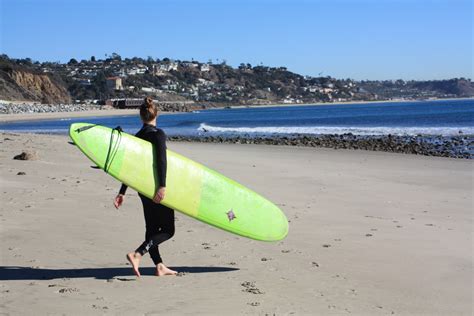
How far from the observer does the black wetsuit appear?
4.70 meters

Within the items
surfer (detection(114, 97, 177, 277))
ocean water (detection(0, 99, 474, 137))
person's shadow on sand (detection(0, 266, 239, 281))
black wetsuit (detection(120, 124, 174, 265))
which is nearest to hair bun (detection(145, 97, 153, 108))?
surfer (detection(114, 97, 177, 277))

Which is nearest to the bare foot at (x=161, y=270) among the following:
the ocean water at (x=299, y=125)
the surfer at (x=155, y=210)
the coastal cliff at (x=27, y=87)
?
the surfer at (x=155, y=210)

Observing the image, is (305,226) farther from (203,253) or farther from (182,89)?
(182,89)

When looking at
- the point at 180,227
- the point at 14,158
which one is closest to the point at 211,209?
the point at 180,227

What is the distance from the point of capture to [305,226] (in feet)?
22.0

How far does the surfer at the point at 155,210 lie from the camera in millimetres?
4691

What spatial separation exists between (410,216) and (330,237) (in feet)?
5.89

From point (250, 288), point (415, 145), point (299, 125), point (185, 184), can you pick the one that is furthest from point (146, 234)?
point (299, 125)

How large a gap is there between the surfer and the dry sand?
17 cm

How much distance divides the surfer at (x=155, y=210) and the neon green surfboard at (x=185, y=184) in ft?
0.23

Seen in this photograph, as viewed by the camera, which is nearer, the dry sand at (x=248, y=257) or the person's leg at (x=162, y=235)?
the dry sand at (x=248, y=257)

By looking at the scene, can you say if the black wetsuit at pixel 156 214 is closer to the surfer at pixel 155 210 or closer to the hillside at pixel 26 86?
the surfer at pixel 155 210

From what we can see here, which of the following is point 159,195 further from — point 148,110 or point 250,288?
point 250,288

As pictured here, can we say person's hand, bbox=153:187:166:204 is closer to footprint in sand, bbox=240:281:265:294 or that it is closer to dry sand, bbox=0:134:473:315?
dry sand, bbox=0:134:473:315
